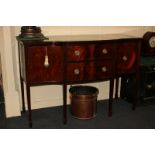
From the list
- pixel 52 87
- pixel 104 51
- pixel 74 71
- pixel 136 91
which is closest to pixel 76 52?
pixel 74 71

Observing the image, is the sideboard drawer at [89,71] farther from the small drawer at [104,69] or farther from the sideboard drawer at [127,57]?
the sideboard drawer at [127,57]

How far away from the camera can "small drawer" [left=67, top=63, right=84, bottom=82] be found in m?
2.38

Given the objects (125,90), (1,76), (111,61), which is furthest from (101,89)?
(1,76)

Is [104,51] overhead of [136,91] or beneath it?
overhead

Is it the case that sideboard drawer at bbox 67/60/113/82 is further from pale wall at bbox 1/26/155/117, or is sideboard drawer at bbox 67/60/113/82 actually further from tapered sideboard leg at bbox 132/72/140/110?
pale wall at bbox 1/26/155/117

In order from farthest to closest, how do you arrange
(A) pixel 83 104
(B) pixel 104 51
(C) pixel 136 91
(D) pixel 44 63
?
1. (C) pixel 136 91
2. (A) pixel 83 104
3. (B) pixel 104 51
4. (D) pixel 44 63

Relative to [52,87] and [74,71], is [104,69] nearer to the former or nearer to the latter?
[74,71]

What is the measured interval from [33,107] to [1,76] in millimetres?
541

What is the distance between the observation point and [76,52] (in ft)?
7.66

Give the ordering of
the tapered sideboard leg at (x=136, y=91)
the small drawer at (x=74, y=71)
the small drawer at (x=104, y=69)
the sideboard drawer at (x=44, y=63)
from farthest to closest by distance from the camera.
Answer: the tapered sideboard leg at (x=136, y=91) < the small drawer at (x=104, y=69) < the small drawer at (x=74, y=71) < the sideboard drawer at (x=44, y=63)

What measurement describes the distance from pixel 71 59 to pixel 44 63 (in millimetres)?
261

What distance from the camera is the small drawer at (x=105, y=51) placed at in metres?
2.42

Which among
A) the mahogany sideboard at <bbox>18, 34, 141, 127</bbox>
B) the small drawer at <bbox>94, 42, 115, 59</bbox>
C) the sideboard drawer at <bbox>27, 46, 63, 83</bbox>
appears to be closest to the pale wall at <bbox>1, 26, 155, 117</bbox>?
the mahogany sideboard at <bbox>18, 34, 141, 127</bbox>

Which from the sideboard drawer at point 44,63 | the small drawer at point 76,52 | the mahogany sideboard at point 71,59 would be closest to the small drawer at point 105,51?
the mahogany sideboard at point 71,59
